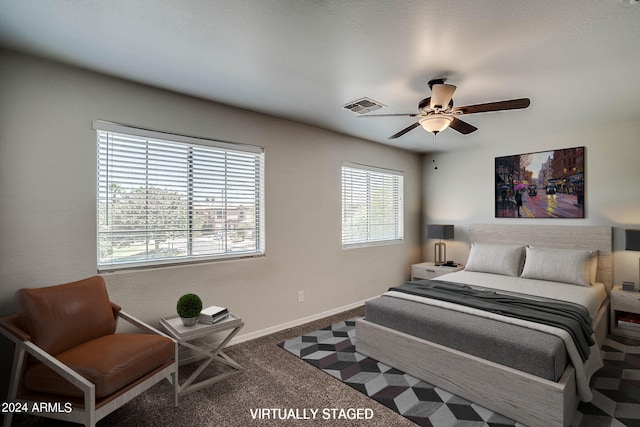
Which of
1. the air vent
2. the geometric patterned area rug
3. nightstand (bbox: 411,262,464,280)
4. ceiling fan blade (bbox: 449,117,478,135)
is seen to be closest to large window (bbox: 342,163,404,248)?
nightstand (bbox: 411,262,464,280)

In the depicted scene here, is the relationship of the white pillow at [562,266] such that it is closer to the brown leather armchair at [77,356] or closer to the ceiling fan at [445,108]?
the ceiling fan at [445,108]

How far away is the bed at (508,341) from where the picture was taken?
2.02 meters

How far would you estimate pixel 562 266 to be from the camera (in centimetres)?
368

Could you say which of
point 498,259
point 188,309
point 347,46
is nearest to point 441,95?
point 347,46

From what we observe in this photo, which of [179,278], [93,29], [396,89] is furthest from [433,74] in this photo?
[179,278]

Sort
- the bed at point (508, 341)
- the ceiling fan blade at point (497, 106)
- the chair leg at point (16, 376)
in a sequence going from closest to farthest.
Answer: the chair leg at point (16, 376)
the bed at point (508, 341)
the ceiling fan blade at point (497, 106)

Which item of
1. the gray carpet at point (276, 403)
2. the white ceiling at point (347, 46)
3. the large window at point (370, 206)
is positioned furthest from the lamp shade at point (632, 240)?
the large window at point (370, 206)

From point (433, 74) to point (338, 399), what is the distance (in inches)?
102

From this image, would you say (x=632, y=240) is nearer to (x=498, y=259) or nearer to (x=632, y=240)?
(x=632, y=240)

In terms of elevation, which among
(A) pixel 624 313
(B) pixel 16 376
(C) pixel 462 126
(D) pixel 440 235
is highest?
(C) pixel 462 126

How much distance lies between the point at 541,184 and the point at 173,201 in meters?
4.70

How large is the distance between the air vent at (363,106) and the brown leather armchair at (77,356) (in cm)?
259

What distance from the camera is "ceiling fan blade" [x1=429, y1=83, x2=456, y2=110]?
2.36 metres

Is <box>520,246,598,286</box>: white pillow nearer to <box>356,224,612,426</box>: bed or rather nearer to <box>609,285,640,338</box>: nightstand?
<box>356,224,612,426</box>: bed
